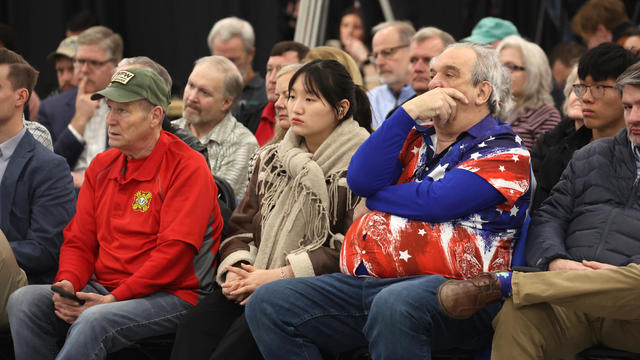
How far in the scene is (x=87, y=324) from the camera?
2.95 meters

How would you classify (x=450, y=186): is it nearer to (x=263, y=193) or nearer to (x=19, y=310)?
(x=263, y=193)

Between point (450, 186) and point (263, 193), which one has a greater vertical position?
point (450, 186)

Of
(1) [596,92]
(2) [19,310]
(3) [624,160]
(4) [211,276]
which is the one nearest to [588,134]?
(1) [596,92]

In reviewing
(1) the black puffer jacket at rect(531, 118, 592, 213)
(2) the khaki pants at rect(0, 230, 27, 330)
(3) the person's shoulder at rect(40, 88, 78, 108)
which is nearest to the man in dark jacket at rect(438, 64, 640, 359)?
(1) the black puffer jacket at rect(531, 118, 592, 213)

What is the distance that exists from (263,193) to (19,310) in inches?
40.7

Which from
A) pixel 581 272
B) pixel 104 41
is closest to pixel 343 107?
pixel 581 272

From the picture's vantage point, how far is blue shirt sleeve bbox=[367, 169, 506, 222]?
2666mm

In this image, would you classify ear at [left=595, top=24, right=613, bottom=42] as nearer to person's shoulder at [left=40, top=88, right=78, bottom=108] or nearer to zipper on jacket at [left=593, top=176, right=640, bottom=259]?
zipper on jacket at [left=593, top=176, right=640, bottom=259]

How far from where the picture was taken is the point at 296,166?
10.5ft

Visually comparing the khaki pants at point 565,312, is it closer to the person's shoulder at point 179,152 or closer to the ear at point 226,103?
the person's shoulder at point 179,152

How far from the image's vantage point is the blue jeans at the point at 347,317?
257cm

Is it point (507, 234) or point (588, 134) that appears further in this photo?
point (588, 134)

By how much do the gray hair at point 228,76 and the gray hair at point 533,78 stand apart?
4.96 ft

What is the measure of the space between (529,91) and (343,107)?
1.74 meters
